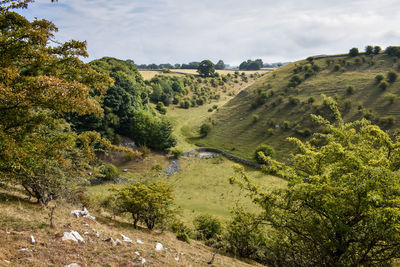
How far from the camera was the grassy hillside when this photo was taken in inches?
1553

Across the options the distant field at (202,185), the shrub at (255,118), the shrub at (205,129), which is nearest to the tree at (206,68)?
the shrub at (205,129)

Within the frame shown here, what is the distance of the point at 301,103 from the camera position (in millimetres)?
47625

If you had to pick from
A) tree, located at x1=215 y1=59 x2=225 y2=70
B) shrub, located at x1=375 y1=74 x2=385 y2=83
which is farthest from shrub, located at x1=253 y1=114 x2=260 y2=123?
tree, located at x1=215 y1=59 x2=225 y2=70

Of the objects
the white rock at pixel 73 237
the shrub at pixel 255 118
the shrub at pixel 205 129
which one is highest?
the shrub at pixel 255 118

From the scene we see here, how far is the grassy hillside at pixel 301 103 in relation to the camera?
129 feet

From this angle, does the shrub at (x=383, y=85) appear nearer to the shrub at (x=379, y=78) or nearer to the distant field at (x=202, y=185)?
the shrub at (x=379, y=78)

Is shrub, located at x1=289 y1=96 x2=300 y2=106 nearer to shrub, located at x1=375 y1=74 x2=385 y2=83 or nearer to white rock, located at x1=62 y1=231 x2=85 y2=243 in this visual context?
shrub, located at x1=375 y1=74 x2=385 y2=83

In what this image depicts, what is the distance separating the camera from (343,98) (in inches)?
1737

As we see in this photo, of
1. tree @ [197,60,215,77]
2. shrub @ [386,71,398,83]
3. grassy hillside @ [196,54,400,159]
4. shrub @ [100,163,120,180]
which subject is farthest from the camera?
tree @ [197,60,215,77]

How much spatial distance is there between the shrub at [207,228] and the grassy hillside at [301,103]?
80.5ft

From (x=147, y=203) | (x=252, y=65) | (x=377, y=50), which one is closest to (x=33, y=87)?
(x=147, y=203)

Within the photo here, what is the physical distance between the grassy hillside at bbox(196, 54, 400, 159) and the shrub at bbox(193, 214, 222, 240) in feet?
80.5

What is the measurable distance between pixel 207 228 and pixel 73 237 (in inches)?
425

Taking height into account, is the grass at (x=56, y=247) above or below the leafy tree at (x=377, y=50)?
below
